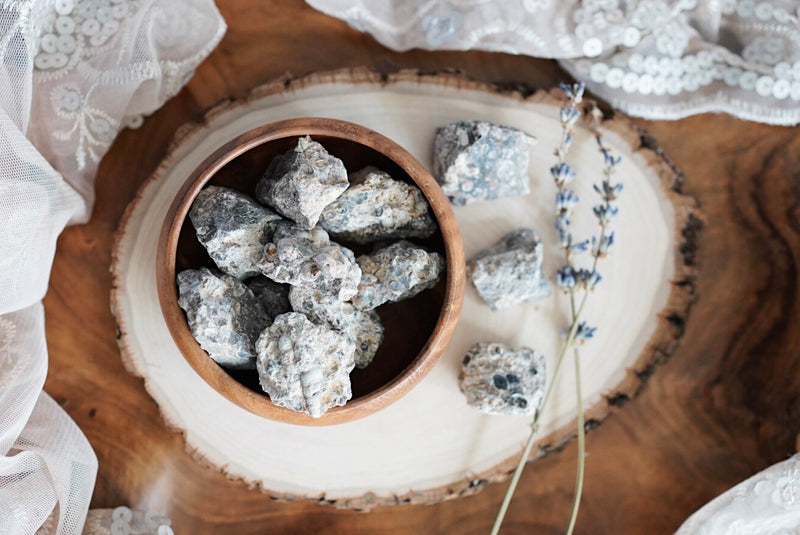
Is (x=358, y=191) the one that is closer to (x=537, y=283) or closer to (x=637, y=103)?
(x=537, y=283)

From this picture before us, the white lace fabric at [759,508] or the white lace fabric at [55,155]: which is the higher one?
the white lace fabric at [55,155]

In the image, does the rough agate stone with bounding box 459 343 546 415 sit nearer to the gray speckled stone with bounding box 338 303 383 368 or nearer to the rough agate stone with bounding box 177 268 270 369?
the gray speckled stone with bounding box 338 303 383 368

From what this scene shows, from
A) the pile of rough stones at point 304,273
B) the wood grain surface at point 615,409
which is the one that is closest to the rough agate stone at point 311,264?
the pile of rough stones at point 304,273

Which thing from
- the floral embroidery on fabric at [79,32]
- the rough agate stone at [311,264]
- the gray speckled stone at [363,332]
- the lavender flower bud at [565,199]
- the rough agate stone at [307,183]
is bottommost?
the gray speckled stone at [363,332]

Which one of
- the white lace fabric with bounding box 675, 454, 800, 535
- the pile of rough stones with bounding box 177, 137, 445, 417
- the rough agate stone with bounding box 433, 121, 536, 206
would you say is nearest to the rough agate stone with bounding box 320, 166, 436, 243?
the pile of rough stones with bounding box 177, 137, 445, 417

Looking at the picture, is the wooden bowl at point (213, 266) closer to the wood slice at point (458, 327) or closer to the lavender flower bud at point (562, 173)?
the wood slice at point (458, 327)

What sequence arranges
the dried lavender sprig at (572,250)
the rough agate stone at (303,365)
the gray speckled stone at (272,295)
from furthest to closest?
1. the dried lavender sprig at (572,250)
2. the gray speckled stone at (272,295)
3. the rough agate stone at (303,365)

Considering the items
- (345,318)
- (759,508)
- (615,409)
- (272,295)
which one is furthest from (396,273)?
(759,508)
